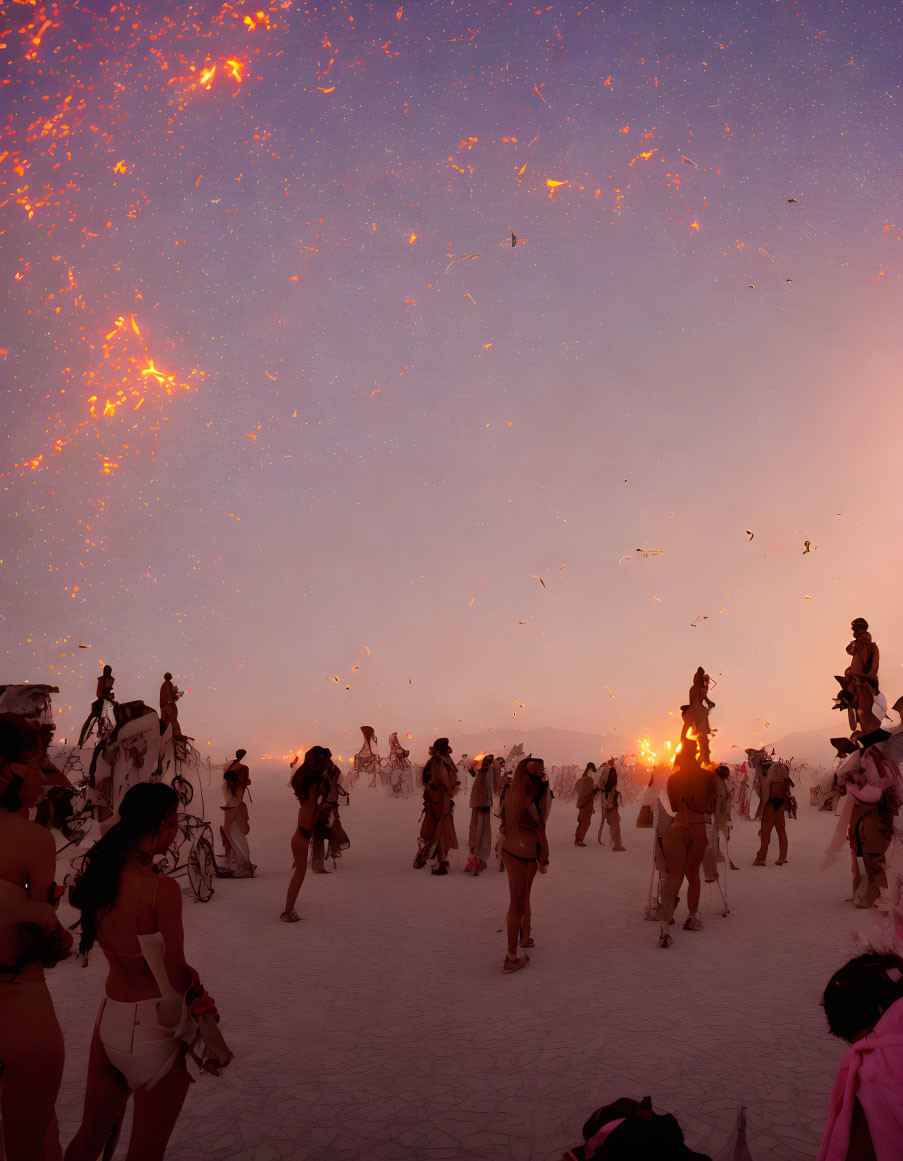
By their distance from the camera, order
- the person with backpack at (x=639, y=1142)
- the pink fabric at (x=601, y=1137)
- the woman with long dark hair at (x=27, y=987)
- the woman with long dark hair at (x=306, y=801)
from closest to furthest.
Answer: the person with backpack at (x=639, y=1142) → the pink fabric at (x=601, y=1137) → the woman with long dark hair at (x=27, y=987) → the woman with long dark hair at (x=306, y=801)

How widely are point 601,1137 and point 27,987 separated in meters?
2.30

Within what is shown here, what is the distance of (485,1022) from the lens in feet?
20.1

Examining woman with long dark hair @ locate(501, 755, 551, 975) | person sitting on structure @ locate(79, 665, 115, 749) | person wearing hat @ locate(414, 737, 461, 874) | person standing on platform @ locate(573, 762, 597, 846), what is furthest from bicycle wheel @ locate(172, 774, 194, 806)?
person standing on platform @ locate(573, 762, 597, 846)

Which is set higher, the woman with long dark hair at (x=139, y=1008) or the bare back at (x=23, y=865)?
the bare back at (x=23, y=865)

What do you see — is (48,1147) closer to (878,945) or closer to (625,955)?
(878,945)

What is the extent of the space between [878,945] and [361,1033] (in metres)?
4.42

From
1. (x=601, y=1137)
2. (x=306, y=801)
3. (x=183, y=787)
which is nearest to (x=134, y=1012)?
(x=601, y=1137)

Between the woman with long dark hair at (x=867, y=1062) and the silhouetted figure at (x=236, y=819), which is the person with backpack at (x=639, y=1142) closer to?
the woman with long dark hair at (x=867, y=1062)

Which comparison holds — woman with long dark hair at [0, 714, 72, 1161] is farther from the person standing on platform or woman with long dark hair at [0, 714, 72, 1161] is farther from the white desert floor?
the person standing on platform

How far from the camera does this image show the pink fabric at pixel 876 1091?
2.30 m

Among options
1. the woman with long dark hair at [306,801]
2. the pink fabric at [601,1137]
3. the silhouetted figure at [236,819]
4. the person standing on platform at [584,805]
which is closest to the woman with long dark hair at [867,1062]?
the pink fabric at [601,1137]

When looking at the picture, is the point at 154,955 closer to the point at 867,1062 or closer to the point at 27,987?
the point at 27,987

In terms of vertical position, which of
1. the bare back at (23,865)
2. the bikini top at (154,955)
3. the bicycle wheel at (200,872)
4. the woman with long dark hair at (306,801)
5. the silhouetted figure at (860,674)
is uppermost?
the silhouetted figure at (860,674)

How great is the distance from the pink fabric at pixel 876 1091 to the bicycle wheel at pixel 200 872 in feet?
33.7
